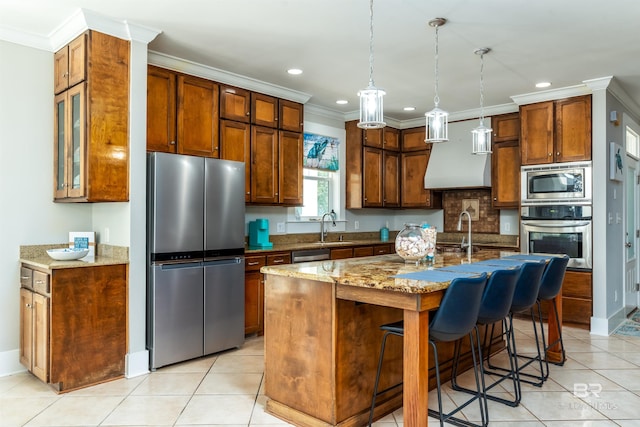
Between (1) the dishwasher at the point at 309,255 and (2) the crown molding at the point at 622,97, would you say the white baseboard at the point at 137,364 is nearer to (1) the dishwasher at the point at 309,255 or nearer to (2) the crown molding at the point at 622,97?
(1) the dishwasher at the point at 309,255

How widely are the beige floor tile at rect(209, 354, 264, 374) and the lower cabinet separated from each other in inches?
19.8

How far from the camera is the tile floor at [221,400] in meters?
2.69

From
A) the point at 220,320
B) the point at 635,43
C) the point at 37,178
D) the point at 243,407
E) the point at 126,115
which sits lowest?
the point at 243,407

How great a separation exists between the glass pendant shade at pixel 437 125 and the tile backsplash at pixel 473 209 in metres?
3.23

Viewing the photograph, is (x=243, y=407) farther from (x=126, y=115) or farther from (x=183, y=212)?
(x=126, y=115)

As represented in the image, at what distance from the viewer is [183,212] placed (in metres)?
3.64

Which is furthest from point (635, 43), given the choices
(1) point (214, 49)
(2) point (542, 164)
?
(1) point (214, 49)

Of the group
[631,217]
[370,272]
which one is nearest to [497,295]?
[370,272]

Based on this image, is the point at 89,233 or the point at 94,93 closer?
the point at 94,93

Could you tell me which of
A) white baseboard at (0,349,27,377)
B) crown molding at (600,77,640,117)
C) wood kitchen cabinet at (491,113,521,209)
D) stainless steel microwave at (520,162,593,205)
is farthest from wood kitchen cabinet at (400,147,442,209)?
white baseboard at (0,349,27,377)

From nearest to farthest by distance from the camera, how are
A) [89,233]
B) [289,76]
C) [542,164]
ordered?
[89,233]
[289,76]
[542,164]

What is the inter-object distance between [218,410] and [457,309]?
5.31ft

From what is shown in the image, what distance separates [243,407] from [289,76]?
3.10 metres

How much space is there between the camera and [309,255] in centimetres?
490
